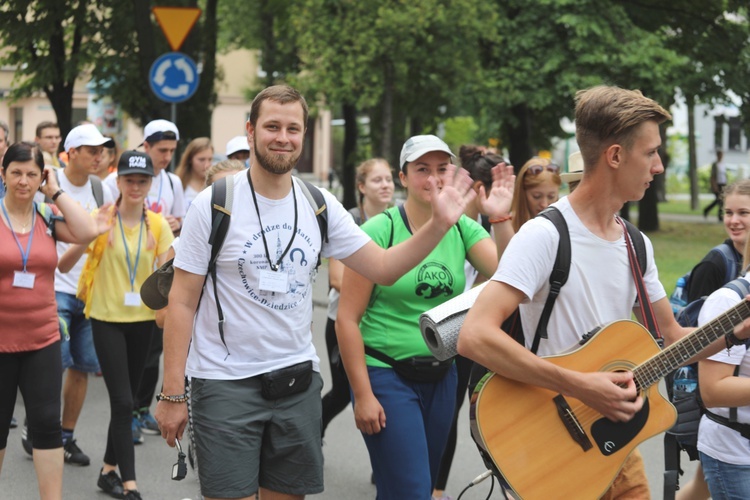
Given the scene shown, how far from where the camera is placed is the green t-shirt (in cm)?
493

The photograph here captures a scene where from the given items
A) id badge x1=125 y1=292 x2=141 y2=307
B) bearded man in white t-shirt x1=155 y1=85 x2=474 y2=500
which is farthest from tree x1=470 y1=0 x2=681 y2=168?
bearded man in white t-shirt x1=155 y1=85 x2=474 y2=500

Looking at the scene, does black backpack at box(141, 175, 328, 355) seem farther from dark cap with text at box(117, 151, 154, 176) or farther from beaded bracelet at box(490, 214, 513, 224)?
dark cap with text at box(117, 151, 154, 176)

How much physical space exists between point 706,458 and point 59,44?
700 inches

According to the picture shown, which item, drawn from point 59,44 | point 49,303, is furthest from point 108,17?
point 49,303

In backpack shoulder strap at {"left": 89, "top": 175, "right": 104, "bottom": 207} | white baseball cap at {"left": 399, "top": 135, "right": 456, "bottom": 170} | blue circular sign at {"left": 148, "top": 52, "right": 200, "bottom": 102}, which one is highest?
blue circular sign at {"left": 148, "top": 52, "right": 200, "bottom": 102}

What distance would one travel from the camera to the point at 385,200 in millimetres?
7566

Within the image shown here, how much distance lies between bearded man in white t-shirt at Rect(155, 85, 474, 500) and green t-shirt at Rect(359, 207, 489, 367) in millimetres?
599

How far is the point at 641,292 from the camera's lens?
3684 millimetres

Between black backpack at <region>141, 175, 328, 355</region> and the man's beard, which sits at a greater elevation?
the man's beard

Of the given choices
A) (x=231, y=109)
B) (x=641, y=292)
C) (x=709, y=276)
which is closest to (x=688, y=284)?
(x=709, y=276)

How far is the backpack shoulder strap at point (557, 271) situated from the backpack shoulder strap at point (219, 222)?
121 centimetres

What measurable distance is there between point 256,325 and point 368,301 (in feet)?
2.62

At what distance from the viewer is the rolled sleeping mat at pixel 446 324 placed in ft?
13.1

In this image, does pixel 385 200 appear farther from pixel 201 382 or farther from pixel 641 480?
pixel 641 480
